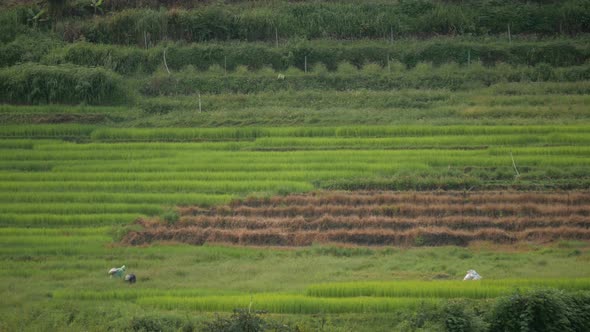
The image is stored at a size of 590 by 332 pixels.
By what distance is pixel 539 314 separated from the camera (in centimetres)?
1409

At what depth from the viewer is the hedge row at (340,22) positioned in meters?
28.5

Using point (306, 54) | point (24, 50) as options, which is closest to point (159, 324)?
point (306, 54)

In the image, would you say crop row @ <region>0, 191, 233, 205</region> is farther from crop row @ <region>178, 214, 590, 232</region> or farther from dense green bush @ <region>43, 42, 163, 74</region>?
A: dense green bush @ <region>43, 42, 163, 74</region>

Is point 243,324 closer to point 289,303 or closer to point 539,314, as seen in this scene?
point 289,303

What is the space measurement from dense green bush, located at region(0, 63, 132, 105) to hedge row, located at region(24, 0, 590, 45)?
3321mm

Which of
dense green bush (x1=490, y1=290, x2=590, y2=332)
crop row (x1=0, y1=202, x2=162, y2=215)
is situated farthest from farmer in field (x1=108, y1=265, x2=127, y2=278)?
dense green bush (x1=490, y1=290, x2=590, y2=332)

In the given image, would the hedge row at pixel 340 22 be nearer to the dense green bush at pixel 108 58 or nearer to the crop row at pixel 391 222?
the dense green bush at pixel 108 58

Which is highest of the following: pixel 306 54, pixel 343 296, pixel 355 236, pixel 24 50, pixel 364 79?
pixel 24 50

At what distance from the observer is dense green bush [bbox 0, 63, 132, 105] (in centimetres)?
2594

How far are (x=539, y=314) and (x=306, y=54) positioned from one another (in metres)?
15.3

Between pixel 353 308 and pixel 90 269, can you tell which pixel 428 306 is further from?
pixel 90 269

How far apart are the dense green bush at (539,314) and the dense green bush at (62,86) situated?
1516cm

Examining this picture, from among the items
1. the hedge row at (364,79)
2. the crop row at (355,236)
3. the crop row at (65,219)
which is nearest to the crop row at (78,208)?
the crop row at (65,219)

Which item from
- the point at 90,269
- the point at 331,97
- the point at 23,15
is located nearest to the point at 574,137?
the point at 331,97
